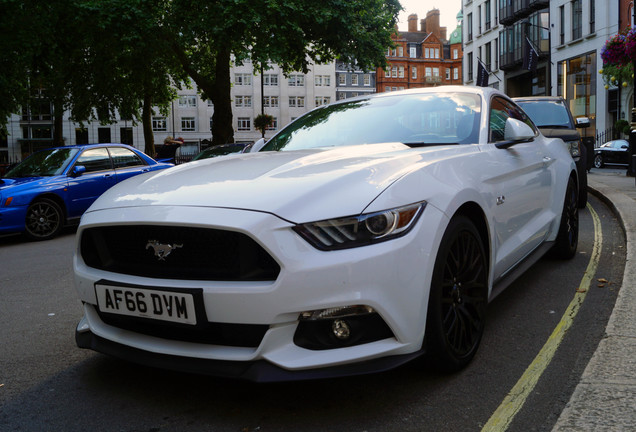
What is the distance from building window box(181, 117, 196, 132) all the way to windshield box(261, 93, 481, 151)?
75.6 m

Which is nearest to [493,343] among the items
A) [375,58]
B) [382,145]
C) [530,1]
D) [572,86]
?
[382,145]

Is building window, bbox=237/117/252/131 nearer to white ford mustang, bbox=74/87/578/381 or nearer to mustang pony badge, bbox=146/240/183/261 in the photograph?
white ford mustang, bbox=74/87/578/381

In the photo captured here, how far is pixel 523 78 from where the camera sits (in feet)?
150

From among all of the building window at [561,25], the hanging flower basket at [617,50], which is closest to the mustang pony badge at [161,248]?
the hanging flower basket at [617,50]

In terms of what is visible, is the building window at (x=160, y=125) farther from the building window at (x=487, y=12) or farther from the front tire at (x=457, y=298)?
the front tire at (x=457, y=298)

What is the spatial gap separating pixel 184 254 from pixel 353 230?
2.36 feet

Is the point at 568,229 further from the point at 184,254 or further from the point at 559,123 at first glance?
the point at 559,123

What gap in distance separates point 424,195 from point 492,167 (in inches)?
38.8

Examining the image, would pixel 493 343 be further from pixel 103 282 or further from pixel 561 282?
pixel 103 282

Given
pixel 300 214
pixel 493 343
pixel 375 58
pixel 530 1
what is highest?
pixel 530 1

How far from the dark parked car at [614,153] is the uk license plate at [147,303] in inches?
917

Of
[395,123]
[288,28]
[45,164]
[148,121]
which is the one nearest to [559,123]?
[395,123]

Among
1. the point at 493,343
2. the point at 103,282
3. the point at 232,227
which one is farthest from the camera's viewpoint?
the point at 493,343

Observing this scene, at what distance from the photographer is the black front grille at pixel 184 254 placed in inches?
98.7
